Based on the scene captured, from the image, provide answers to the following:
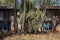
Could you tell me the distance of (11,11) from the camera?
19828 millimetres

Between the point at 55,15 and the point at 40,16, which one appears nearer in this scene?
the point at 40,16

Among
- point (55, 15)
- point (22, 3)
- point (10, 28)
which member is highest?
point (22, 3)

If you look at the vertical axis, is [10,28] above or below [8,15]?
below

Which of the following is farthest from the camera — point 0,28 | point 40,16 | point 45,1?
point 0,28

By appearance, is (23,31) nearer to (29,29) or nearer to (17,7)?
(29,29)

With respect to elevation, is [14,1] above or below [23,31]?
above

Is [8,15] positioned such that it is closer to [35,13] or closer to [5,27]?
[5,27]

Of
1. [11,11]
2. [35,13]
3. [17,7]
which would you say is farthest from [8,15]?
[35,13]

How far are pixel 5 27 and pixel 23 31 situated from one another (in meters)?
3.42

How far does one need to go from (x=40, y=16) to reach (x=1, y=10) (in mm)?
5130

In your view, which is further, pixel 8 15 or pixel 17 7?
pixel 8 15

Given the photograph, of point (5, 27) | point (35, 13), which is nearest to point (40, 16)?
point (35, 13)

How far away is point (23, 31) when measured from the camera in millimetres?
17141

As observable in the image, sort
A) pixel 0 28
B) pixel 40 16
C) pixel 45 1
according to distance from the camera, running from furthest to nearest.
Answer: pixel 0 28, pixel 45 1, pixel 40 16
